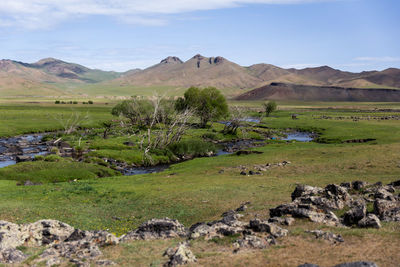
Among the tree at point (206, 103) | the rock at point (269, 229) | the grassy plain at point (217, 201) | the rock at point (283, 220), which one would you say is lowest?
the grassy plain at point (217, 201)

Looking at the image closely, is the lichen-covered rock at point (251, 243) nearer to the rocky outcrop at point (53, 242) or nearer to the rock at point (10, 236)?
the rocky outcrop at point (53, 242)

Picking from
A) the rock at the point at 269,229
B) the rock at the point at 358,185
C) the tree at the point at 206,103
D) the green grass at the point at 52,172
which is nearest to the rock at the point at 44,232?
the rock at the point at 269,229

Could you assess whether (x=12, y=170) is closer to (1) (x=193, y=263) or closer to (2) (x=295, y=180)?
(2) (x=295, y=180)

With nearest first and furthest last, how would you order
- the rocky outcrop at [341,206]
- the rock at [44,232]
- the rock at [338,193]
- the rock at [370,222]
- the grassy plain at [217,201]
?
the grassy plain at [217,201]
the rock at [370,222]
the rock at [44,232]
the rocky outcrop at [341,206]
the rock at [338,193]

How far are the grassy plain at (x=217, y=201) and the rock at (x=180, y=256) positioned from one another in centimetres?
45

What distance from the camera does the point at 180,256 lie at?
16.7m

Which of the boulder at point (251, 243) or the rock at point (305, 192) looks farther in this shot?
the rock at point (305, 192)

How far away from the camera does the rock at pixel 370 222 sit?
20547 mm

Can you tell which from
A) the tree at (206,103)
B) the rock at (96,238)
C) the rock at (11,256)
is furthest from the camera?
the tree at (206,103)

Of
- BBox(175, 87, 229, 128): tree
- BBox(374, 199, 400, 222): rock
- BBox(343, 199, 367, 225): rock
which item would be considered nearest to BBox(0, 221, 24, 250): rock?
BBox(343, 199, 367, 225): rock

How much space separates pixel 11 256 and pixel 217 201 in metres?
18.6

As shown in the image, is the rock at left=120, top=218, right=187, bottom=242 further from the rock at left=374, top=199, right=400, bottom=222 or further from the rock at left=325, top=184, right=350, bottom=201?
the rock at left=374, top=199, right=400, bottom=222

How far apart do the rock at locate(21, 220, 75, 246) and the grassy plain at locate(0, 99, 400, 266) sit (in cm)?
457

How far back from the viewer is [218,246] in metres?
18.9
